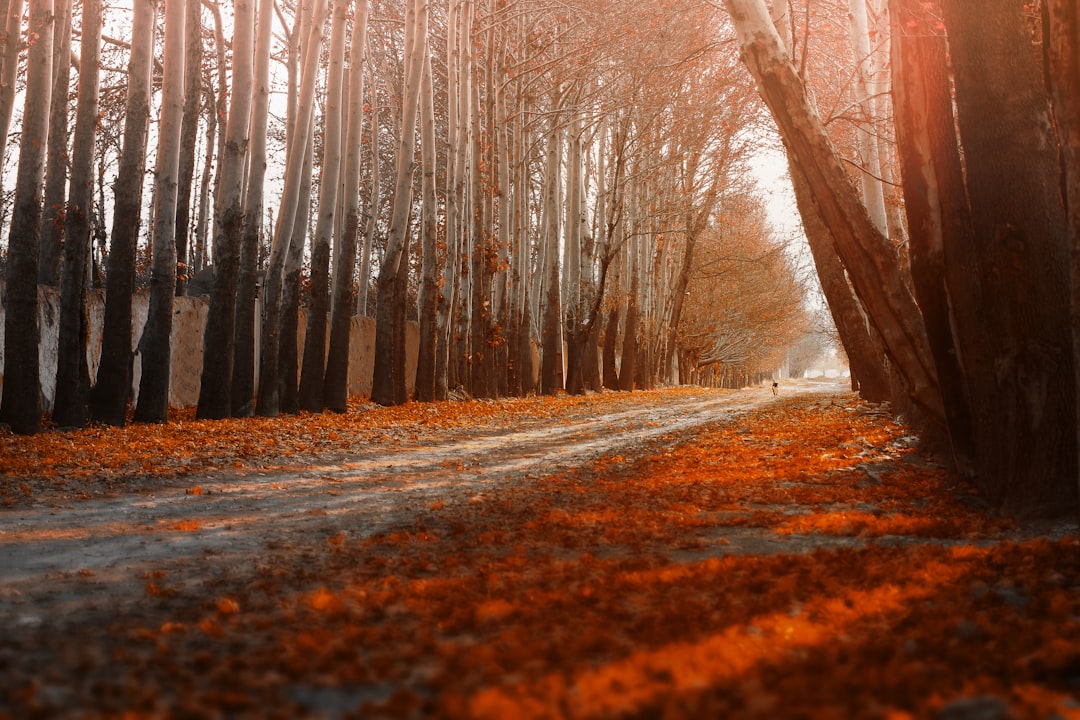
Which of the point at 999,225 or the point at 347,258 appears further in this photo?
the point at 347,258

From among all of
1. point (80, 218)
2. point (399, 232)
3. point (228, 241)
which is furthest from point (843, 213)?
point (399, 232)

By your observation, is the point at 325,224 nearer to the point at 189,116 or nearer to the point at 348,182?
the point at 348,182

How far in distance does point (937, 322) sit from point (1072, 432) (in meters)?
1.30

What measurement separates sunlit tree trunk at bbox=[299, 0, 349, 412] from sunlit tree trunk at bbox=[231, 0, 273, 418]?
1355 millimetres

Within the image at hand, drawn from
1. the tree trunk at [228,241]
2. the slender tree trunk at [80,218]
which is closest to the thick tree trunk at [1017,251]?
the tree trunk at [228,241]

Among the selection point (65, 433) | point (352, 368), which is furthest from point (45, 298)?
point (352, 368)

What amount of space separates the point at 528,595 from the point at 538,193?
35671 millimetres

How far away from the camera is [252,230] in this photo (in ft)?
46.1

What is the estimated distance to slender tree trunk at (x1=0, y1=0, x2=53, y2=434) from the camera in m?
10.2

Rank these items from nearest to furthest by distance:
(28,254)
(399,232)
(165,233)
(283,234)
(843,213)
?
(843,213) < (28,254) < (165,233) < (283,234) < (399,232)

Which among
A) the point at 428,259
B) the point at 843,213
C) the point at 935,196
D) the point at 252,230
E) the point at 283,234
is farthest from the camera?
the point at 428,259

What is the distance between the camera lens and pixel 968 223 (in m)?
5.66

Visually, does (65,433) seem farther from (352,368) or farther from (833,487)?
(352,368)

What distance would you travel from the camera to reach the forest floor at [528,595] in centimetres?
240
